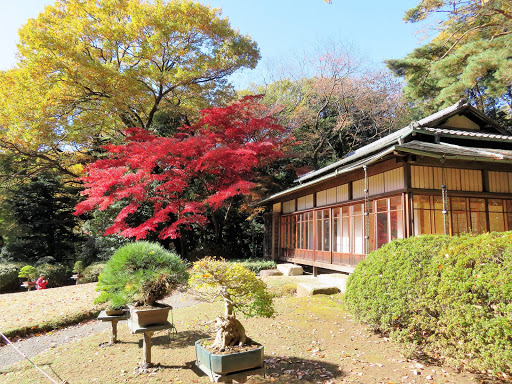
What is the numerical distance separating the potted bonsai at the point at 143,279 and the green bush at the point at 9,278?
40.3ft

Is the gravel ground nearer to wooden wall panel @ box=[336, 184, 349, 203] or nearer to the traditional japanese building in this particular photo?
the traditional japanese building

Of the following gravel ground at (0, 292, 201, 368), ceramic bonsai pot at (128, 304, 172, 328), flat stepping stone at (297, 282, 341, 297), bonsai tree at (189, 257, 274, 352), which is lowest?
gravel ground at (0, 292, 201, 368)

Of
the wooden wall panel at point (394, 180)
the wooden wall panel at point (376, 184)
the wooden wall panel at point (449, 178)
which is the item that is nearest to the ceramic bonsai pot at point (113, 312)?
the wooden wall panel at point (394, 180)

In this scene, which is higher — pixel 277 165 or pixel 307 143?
pixel 307 143

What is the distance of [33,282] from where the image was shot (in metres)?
14.2

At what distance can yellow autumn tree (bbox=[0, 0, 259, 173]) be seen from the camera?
13469 millimetres

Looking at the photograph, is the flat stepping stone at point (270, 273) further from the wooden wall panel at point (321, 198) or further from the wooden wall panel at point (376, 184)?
the wooden wall panel at point (376, 184)

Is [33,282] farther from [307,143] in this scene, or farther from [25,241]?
[307,143]

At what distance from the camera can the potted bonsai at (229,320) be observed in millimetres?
3396

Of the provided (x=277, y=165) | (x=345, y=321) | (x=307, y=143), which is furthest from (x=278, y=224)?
(x=345, y=321)

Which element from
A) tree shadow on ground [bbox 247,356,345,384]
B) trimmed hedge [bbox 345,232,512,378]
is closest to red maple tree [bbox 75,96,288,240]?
trimmed hedge [bbox 345,232,512,378]

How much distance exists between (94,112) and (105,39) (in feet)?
10.7

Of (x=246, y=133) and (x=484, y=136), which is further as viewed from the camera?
(x=246, y=133)

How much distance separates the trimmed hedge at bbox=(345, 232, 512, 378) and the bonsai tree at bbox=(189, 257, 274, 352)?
1800 millimetres
